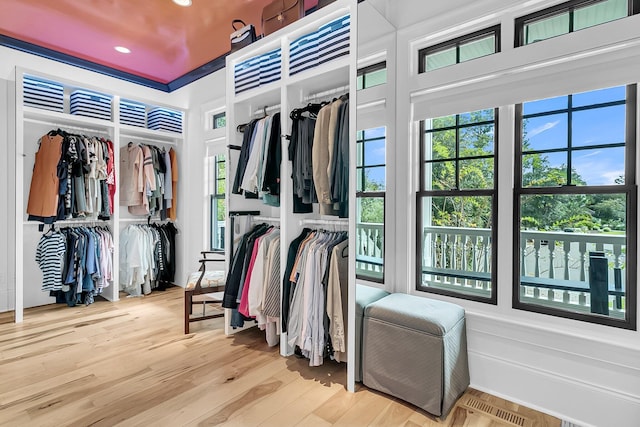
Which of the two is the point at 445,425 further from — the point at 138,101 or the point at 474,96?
the point at 138,101

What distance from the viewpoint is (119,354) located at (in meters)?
2.70

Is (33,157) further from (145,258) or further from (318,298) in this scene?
(318,298)

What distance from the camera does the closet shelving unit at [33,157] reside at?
3.37 metres

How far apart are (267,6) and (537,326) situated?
3150 millimetres

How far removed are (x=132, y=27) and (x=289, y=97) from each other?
2.06m

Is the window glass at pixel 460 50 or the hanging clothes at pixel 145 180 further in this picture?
the hanging clothes at pixel 145 180

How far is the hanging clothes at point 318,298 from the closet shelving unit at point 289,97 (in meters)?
0.12

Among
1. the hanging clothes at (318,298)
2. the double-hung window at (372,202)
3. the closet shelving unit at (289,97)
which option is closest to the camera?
the closet shelving unit at (289,97)

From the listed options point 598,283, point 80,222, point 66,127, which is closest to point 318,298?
point 598,283

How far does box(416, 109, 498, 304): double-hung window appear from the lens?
2334 mm

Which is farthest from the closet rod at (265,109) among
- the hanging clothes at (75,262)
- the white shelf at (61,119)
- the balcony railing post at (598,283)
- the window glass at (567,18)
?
the balcony railing post at (598,283)

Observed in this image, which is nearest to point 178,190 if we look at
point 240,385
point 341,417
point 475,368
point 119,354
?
point 119,354

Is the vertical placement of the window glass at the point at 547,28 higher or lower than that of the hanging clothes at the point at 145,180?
higher

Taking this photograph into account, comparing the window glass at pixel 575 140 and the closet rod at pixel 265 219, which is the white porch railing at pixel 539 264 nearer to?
the window glass at pixel 575 140
